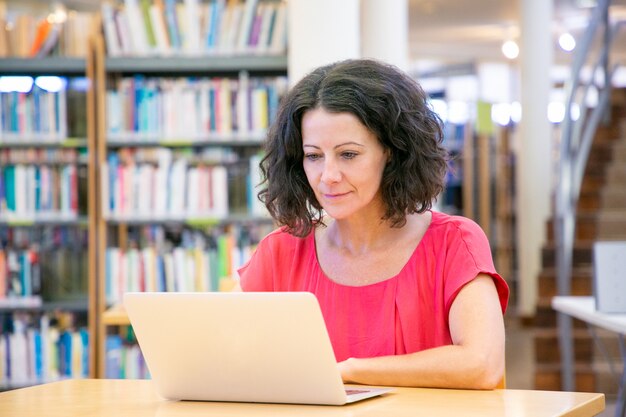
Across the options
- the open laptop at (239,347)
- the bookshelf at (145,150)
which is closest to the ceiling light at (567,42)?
the bookshelf at (145,150)

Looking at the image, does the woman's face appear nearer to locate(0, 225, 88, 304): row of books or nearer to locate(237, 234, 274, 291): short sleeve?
locate(237, 234, 274, 291): short sleeve

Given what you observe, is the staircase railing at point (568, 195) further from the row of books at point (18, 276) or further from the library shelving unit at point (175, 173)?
the row of books at point (18, 276)

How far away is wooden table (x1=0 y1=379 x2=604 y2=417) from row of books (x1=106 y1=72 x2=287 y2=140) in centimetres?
347

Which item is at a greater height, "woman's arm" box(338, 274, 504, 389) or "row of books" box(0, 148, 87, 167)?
"row of books" box(0, 148, 87, 167)

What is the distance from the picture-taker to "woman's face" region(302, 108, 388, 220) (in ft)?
6.64

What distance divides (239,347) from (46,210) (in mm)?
4031

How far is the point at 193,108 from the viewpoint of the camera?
529 cm

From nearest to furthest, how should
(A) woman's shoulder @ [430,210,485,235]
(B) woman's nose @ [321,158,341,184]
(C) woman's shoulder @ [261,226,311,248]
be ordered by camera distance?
(B) woman's nose @ [321,158,341,184] → (A) woman's shoulder @ [430,210,485,235] → (C) woman's shoulder @ [261,226,311,248]

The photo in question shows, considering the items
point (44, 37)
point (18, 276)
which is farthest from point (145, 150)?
point (18, 276)

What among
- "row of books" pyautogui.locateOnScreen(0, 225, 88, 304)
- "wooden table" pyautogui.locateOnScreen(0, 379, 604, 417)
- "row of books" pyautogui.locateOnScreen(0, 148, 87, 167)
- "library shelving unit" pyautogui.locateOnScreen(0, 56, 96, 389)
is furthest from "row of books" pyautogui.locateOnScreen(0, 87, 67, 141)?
"wooden table" pyautogui.locateOnScreen(0, 379, 604, 417)

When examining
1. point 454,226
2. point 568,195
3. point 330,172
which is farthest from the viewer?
point 568,195

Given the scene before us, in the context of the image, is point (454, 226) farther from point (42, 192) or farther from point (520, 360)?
point (520, 360)

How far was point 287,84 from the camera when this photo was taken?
5.27 m

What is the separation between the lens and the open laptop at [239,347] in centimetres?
158
